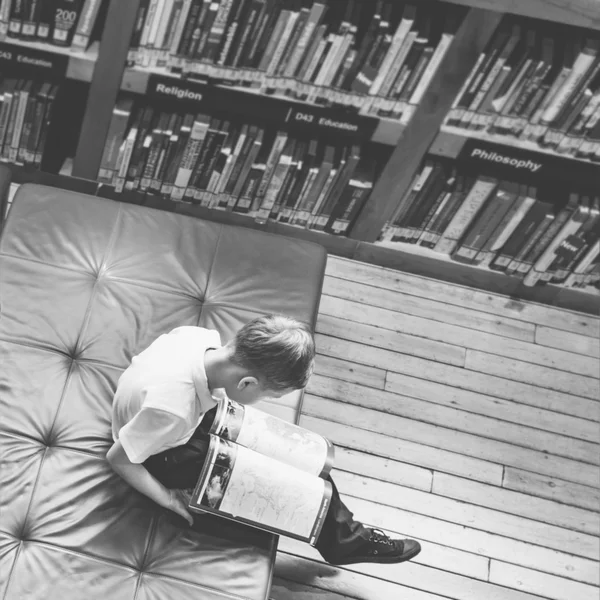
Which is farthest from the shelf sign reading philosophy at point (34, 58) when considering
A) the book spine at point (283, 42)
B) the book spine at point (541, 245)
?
the book spine at point (541, 245)

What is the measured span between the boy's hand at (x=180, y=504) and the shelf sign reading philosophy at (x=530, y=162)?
1465mm

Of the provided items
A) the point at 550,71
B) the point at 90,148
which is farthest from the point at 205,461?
the point at 550,71

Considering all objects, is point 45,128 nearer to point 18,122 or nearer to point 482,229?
point 18,122

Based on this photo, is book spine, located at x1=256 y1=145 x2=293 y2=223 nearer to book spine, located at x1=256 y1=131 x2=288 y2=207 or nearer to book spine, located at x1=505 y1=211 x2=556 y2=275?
book spine, located at x1=256 y1=131 x2=288 y2=207

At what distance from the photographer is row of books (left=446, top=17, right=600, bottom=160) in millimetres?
2002

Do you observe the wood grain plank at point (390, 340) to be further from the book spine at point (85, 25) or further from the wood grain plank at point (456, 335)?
the book spine at point (85, 25)

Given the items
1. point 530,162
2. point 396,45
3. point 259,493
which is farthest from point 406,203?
point 259,493

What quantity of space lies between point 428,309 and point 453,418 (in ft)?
1.59

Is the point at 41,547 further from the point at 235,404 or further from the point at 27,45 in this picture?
the point at 27,45

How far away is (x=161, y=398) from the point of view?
1.41 m

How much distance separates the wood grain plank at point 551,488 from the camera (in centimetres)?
242

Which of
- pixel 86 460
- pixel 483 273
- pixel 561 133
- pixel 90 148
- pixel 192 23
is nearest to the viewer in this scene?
pixel 86 460

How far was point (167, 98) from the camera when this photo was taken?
2195 mm

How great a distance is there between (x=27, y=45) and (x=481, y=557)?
2.27 meters
